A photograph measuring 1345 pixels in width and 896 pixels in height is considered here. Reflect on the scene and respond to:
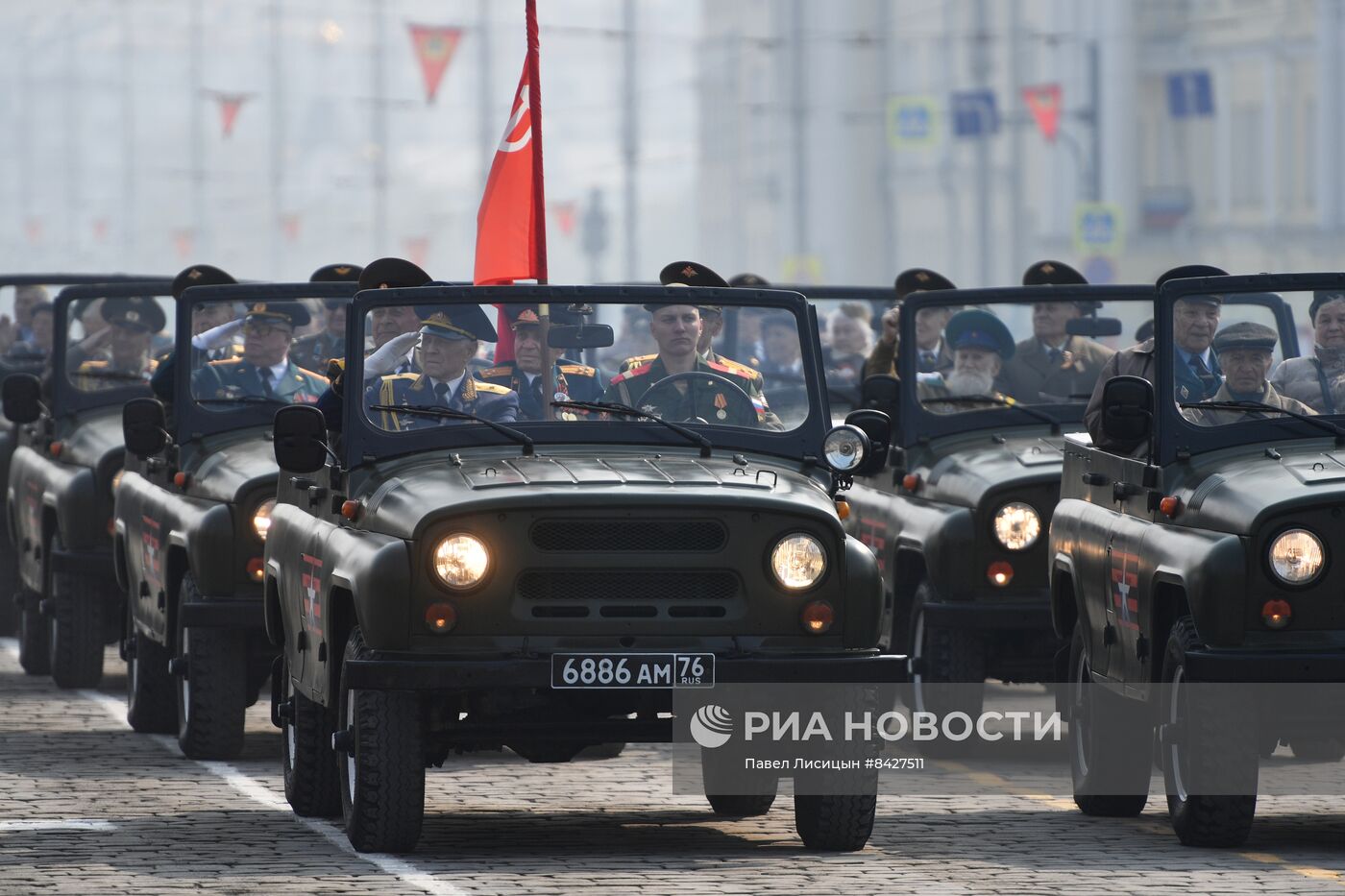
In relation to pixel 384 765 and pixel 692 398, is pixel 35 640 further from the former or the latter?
pixel 384 765

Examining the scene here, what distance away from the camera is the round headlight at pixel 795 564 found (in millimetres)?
10055

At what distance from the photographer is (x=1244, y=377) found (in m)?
11.2

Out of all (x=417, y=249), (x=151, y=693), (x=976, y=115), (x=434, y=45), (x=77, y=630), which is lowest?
(x=151, y=693)

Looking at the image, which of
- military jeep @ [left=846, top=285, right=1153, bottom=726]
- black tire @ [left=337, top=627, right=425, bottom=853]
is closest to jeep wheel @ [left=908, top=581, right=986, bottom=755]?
military jeep @ [left=846, top=285, right=1153, bottom=726]

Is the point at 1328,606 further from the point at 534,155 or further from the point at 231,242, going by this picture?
the point at 231,242

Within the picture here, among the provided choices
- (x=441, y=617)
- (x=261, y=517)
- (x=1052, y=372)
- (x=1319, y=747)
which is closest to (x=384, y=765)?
(x=441, y=617)

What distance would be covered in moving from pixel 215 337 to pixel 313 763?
11.8 feet

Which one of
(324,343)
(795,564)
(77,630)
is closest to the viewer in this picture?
(795,564)

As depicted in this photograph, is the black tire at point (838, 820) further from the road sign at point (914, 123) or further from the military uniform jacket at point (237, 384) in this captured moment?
the road sign at point (914, 123)

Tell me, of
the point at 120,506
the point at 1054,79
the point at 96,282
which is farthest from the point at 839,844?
the point at 1054,79

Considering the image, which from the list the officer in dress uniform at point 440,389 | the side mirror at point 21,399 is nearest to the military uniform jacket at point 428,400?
the officer in dress uniform at point 440,389

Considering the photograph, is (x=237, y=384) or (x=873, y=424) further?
(x=237, y=384)

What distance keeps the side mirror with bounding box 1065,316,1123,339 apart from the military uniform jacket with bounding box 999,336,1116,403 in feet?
0.16

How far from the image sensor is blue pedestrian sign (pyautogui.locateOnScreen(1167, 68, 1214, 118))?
181 feet
